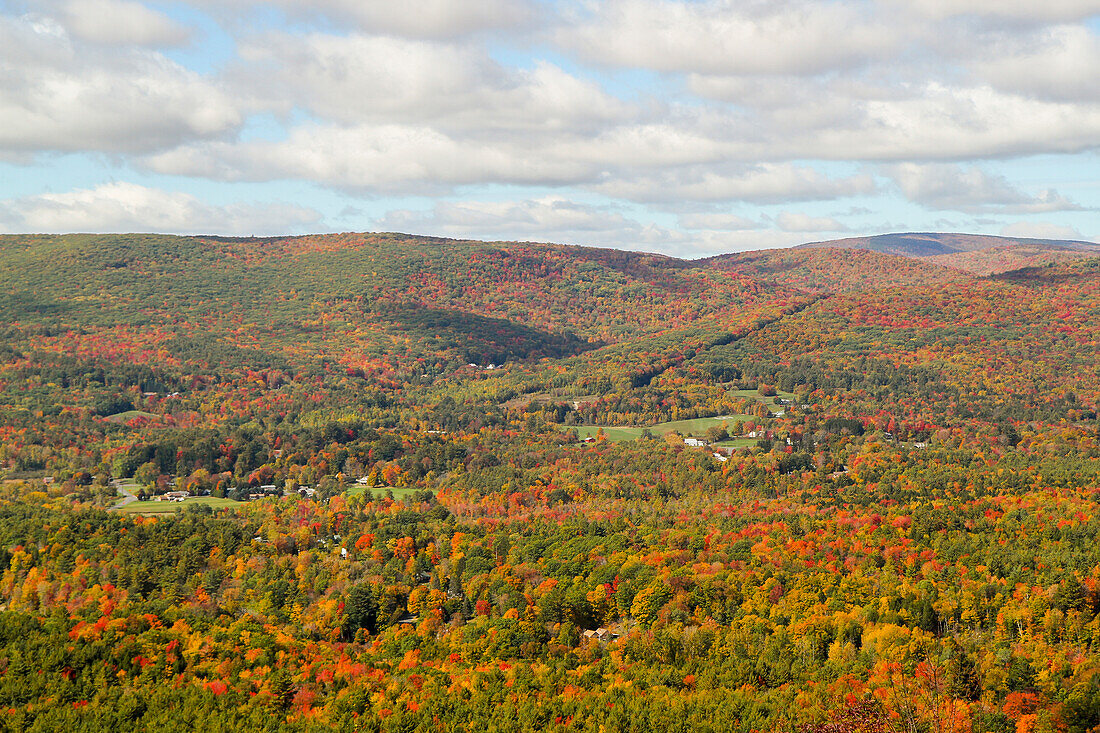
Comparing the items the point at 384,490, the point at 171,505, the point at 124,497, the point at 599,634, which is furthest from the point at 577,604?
the point at 124,497

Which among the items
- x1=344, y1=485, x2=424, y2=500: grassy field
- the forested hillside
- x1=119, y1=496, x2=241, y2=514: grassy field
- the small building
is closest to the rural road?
the forested hillside

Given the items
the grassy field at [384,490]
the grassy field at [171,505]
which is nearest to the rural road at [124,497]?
the grassy field at [171,505]

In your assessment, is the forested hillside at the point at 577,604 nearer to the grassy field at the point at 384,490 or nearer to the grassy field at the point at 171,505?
the grassy field at the point at 171,505

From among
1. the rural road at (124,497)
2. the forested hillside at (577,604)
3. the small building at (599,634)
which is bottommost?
the rural road at (124,497)

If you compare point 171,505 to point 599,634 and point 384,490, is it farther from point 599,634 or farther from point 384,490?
point 599,634

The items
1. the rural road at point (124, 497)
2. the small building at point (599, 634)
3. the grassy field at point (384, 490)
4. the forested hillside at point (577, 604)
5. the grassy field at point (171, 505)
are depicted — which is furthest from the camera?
the grassy field at point (384, 490)

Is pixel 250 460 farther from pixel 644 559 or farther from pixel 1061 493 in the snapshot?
pixel 1061 493

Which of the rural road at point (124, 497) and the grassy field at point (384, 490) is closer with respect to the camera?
the rural road at point (124, 497)

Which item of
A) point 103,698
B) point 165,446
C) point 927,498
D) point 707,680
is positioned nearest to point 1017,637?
point 707,680

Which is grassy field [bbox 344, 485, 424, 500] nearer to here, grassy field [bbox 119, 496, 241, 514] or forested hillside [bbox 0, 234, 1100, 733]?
forested hillside [bbox 0, 234, 1100, 733]
